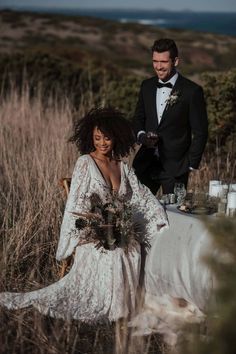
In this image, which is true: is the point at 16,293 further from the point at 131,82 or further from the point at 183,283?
the point at 131,82

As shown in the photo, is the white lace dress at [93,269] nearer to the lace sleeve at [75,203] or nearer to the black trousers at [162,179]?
the lace sleeve at [75,203]

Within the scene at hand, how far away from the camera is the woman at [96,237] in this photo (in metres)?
4.84

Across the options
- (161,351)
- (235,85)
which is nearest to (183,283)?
(161,351)

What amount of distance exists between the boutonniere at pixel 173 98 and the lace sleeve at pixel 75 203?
0.91 metres

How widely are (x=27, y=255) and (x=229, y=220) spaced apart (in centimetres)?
280

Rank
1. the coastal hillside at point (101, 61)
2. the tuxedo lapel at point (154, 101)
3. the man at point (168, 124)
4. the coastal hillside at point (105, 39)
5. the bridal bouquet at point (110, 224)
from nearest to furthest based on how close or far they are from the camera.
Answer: the bridal bouquet at point (110, 224) < the man at point (168, 124) < the tuxedo lapel at point (154, 101) < the coastal hillside at point (101, 61) < the coastal hillside at point (105, 39)

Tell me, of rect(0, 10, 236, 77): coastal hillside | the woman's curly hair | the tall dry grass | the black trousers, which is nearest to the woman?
the woman's curly hair

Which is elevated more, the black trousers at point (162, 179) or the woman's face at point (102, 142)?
the woman's face at point (102, 142)

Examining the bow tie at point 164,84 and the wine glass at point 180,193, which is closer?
the wine glass at point 180,193

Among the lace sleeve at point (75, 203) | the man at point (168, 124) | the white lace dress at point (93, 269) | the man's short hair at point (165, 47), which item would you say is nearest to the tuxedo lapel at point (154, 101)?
the man at point (168, 124)

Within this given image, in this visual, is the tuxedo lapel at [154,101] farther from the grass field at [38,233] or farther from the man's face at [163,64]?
the grass field at [38,233]

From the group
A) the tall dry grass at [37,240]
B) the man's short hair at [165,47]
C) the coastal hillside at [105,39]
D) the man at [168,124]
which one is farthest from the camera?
the coastal hillside at [105,39]

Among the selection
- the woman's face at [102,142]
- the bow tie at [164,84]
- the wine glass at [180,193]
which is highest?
the bow tie at [164,84]

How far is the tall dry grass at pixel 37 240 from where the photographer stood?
423cm
